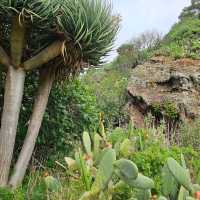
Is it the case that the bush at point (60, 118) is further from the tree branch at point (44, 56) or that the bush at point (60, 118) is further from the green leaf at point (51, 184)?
the green leaf at point (51, 184)

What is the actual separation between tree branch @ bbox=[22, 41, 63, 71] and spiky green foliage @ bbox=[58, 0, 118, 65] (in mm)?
224

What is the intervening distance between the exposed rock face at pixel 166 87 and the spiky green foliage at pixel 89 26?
536 cm

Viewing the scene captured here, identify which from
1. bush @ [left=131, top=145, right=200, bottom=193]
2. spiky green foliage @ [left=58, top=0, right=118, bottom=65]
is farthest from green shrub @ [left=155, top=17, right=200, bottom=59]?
bush @ [left=131, top=145, right=200, bottom=193]

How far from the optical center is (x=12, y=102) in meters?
7.77

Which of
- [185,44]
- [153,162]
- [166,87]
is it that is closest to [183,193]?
[153,162]

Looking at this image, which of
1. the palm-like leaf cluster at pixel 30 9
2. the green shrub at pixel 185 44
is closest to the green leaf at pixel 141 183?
the palm-like leaf cluster at pixel 30 9

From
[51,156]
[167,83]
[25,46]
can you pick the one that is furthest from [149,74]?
[25,46]

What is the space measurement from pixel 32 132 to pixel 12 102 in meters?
0.57

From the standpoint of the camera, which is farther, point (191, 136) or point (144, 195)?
point (191, 136)

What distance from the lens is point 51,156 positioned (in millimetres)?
9336

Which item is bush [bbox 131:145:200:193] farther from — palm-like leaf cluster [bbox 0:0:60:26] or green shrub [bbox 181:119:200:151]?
green shrub [bbox 181:119:200:151]

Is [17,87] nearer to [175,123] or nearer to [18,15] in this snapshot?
[18,15]

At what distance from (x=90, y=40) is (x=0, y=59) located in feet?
4.36

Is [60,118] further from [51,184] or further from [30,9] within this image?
[51,184]
